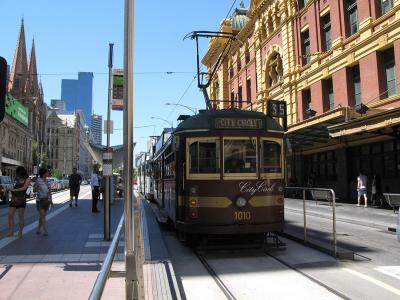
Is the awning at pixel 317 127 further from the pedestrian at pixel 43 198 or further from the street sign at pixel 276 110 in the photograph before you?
the pedestrian at pixel 43 198

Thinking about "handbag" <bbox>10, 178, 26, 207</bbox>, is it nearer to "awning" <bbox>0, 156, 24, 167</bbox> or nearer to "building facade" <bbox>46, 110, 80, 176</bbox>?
"awning" <bbox>0, 156, 24, 167</bbox>

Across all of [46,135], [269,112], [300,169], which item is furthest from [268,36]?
[46,135]

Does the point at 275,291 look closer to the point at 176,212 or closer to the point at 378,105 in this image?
the point at 176,212

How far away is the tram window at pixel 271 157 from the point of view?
399 inches

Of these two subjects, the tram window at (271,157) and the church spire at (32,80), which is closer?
the tram window at (271,157)

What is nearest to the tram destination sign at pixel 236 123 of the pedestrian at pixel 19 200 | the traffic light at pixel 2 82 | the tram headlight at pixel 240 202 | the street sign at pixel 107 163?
the tram headlight at pixel 240 202

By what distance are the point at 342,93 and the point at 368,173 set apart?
5.93 m

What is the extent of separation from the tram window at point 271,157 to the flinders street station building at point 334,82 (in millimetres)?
6234

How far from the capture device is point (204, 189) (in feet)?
32.2

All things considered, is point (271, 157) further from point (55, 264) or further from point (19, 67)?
point (19, 67)

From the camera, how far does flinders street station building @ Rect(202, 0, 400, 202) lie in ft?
81.6

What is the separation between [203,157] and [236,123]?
40.0 inches

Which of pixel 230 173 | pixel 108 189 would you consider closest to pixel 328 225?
pixel 230 173

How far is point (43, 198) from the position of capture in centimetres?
1238
